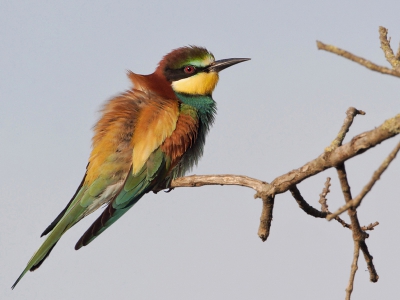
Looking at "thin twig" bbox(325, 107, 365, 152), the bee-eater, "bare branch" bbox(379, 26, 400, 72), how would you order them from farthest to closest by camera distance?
the bee-eater
"bare branch" bbox(379, 26, 400, 72)
"thin twig" bbox(325, 107, 365, 152)

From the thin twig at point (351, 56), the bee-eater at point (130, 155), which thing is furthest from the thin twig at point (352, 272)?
the bee-eater at point (130, 155)

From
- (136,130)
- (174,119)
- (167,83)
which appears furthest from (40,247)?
(167,83)

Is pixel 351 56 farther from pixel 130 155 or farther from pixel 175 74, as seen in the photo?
pixel 175 74

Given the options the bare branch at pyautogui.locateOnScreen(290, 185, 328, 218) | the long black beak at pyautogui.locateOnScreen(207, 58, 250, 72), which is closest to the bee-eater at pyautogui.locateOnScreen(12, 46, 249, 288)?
the long black beak at pyautogui.locateOnScreen(207, 58, 250, 72)

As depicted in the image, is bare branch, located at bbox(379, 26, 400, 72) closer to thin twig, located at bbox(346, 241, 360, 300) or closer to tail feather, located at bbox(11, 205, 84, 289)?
thin twig, located at bbox(346, 241, 360, 300)

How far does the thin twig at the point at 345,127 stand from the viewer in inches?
77.6

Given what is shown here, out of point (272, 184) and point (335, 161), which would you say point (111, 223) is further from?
point (335, 161)

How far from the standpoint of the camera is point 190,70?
4383 mm

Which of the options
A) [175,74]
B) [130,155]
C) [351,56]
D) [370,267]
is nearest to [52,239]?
[130,155]

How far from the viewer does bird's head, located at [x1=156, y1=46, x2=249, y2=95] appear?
4.32m

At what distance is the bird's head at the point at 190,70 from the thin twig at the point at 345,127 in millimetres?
2205

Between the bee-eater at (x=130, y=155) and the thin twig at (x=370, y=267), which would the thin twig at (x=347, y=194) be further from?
the bee-eater at (x=130, y=155)

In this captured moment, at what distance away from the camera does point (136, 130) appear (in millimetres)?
3650

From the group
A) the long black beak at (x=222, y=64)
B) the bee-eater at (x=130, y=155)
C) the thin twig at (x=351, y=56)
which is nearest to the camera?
the thin twig at (x=351, y=56)
